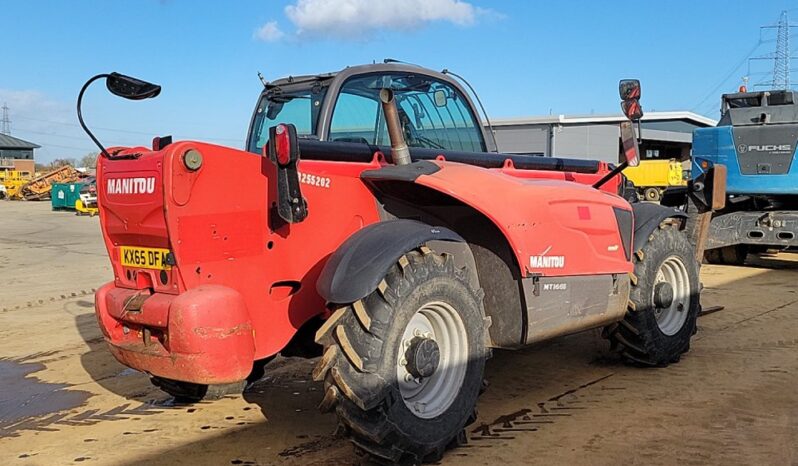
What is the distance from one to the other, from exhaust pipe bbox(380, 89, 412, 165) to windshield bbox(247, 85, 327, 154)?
2.55 feet

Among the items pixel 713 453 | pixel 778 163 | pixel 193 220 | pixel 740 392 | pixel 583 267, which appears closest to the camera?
pixel 193 220

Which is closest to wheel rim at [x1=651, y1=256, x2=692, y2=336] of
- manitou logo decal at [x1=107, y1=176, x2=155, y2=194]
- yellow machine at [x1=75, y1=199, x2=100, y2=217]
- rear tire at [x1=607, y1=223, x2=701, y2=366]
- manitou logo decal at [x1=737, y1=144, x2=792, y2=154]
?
rear tire at [x1=607, y1=223, x2=701, y2=366]

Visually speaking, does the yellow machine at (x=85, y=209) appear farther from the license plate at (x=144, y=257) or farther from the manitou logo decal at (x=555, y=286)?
the manitou logo decal at (x=555, y=286)

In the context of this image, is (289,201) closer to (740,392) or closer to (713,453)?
(713,453)

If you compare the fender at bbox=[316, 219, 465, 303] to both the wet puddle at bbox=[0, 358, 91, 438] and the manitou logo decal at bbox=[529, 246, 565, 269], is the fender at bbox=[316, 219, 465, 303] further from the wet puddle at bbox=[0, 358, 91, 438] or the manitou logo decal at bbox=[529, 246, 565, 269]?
the wet puddle at bbox=[0, 358, 91, 438]

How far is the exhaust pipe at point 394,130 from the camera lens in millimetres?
3795

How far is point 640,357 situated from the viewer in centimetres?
530

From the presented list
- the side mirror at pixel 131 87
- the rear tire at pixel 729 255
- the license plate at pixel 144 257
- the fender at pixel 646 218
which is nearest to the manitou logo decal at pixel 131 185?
the license plate at pixel 144 257

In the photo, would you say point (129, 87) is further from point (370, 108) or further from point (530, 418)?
point (530, 418)

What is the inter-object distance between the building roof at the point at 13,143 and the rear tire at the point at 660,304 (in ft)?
281

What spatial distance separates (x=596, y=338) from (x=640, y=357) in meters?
1.10

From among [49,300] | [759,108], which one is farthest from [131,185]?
[759,108]

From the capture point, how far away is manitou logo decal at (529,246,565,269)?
13.1 feet

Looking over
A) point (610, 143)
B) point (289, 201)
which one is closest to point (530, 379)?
point (289, 201)
